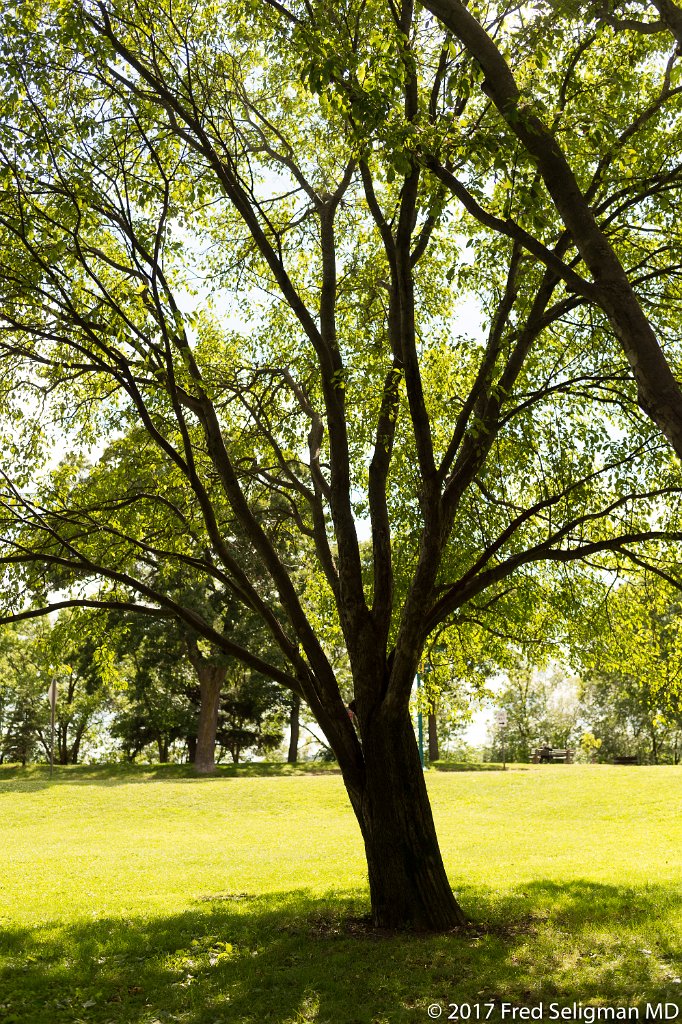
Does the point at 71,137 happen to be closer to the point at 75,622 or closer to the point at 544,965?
the point at 75,622

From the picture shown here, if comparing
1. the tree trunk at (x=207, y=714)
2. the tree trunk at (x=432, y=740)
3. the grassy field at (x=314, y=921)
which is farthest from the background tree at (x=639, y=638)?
the tree trunk at (x=432, y=740)

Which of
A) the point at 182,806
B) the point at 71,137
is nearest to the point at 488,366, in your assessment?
the point at 71,137

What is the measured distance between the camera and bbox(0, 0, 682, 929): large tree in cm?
757

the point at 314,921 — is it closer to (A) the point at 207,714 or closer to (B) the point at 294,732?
(A) the point at 207,714

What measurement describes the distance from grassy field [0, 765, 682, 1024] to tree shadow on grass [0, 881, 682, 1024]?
0.03 meters

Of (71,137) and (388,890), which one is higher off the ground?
(71,137)

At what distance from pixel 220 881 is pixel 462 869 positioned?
3.97 metres

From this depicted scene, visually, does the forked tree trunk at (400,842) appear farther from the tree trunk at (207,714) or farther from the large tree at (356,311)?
the tree trunk at (207,714)

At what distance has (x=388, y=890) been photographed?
29.2 feet

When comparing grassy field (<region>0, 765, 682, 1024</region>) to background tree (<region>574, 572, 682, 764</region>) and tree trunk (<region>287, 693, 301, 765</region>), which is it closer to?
background tree (<region>574, 572, 682, 764</region>)

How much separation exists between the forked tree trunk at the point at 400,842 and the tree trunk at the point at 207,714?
24116 millimetres

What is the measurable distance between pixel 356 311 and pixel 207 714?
80.1ft

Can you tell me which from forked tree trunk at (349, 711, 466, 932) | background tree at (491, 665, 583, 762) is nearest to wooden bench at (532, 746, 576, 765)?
background tree at (491, 665, 583, 762)

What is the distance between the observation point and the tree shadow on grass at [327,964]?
6816 millimetres
